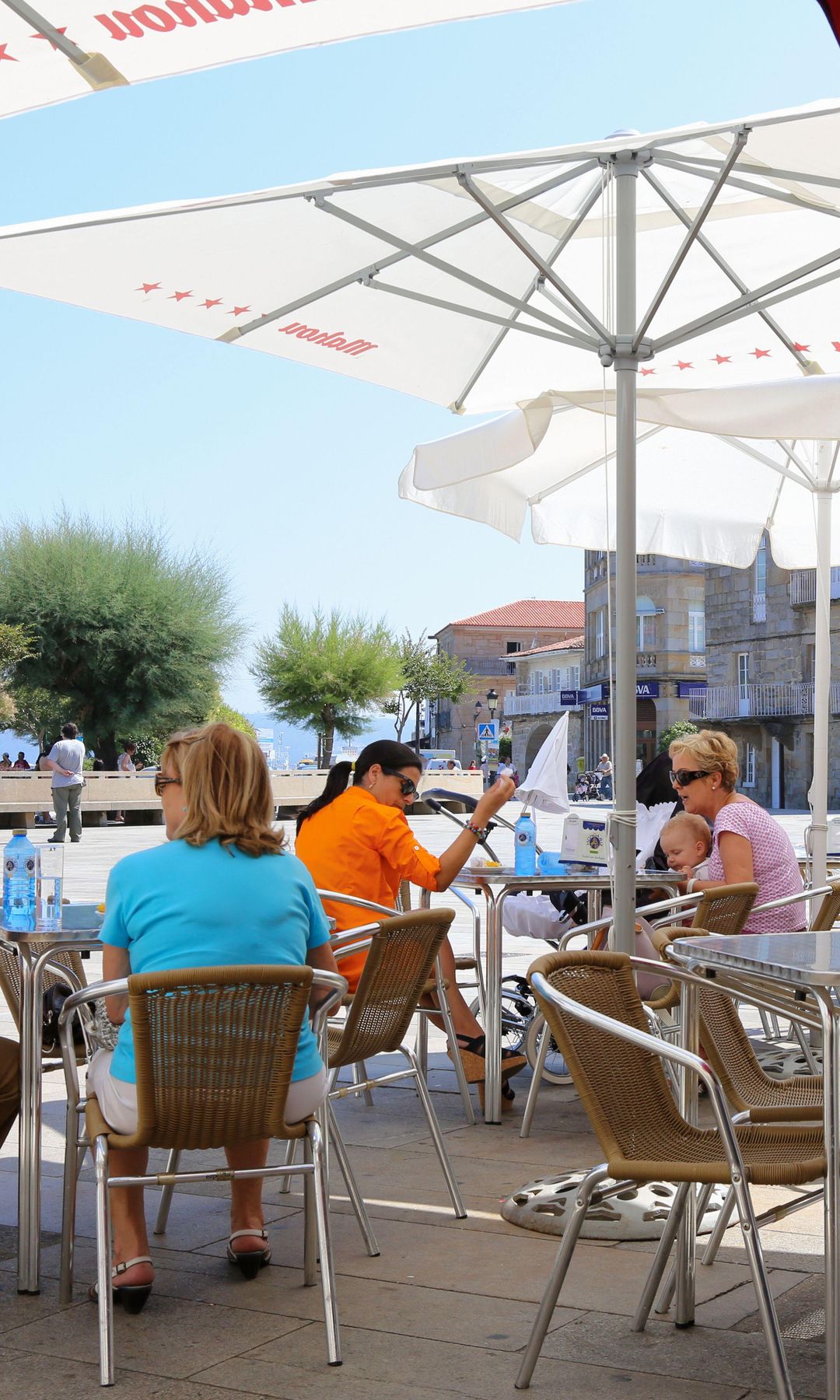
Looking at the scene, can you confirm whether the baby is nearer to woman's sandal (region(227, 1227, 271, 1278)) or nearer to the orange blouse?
the orange blouse

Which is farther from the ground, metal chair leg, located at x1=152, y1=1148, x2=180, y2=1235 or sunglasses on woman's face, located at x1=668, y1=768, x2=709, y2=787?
sunglasses on woman's face, located at x1=668, y1=768, x2=709, y2=787

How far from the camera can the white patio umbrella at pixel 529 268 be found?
457 centimetres

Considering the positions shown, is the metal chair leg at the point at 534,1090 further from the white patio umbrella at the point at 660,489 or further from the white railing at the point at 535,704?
the white railing at the point at 535,704

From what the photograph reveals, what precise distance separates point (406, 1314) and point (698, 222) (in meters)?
3.23

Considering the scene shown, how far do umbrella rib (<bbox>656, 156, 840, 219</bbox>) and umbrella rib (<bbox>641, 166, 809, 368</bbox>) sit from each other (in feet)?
0.39

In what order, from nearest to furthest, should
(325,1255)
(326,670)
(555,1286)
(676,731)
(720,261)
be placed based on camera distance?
(555,1286)
(325,1255)
(720,261)
(676,731)
(326,670)

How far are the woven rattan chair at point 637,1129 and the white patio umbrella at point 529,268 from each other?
1402 mm

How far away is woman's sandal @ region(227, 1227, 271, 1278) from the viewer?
3592mm

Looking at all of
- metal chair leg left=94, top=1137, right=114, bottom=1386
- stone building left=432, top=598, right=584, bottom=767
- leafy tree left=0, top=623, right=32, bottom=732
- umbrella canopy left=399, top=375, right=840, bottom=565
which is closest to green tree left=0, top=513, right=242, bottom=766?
leafy tree left=0, top=623, right=32, bottom=732

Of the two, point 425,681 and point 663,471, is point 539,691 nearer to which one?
point 425,681

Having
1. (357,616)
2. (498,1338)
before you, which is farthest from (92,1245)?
(357,616)

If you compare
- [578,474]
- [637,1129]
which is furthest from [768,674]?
[637,1129]

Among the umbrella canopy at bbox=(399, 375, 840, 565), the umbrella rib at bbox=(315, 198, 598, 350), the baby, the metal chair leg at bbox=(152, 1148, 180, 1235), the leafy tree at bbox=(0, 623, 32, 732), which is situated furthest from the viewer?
the leafy tree at bbox=(0, 623, 32, 732)

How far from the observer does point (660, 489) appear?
→ 8.05 m
